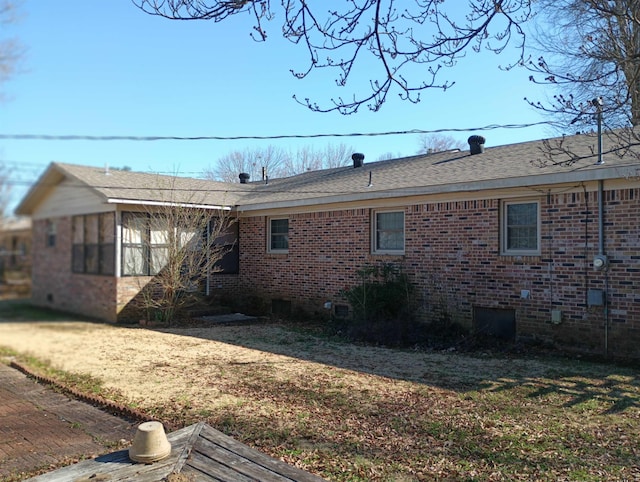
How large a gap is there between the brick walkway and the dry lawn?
0.55 metres

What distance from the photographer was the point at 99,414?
19.3 feet

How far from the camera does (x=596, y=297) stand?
8.70m

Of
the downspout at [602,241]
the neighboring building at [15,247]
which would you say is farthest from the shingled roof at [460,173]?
the neighboring building at [15,247]

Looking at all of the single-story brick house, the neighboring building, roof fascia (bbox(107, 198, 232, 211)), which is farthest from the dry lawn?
the neighboring building

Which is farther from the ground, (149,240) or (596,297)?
(149,240)

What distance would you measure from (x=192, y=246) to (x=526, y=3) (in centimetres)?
1041

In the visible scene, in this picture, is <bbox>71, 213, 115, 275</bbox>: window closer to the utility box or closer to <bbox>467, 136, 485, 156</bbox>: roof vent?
<bbox>467, 136, 485, 156</bbox>: roof vent

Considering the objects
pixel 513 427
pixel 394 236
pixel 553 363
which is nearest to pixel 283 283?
pixel 394 236

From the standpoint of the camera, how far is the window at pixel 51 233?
1709cm

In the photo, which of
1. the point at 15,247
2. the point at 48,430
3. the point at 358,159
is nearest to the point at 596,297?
the point at 48,430

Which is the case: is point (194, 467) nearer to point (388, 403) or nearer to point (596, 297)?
point (388, 403)

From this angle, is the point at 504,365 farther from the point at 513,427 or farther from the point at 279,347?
the point at 279,347

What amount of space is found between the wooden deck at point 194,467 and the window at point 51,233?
14.5 m

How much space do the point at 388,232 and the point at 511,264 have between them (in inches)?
119
